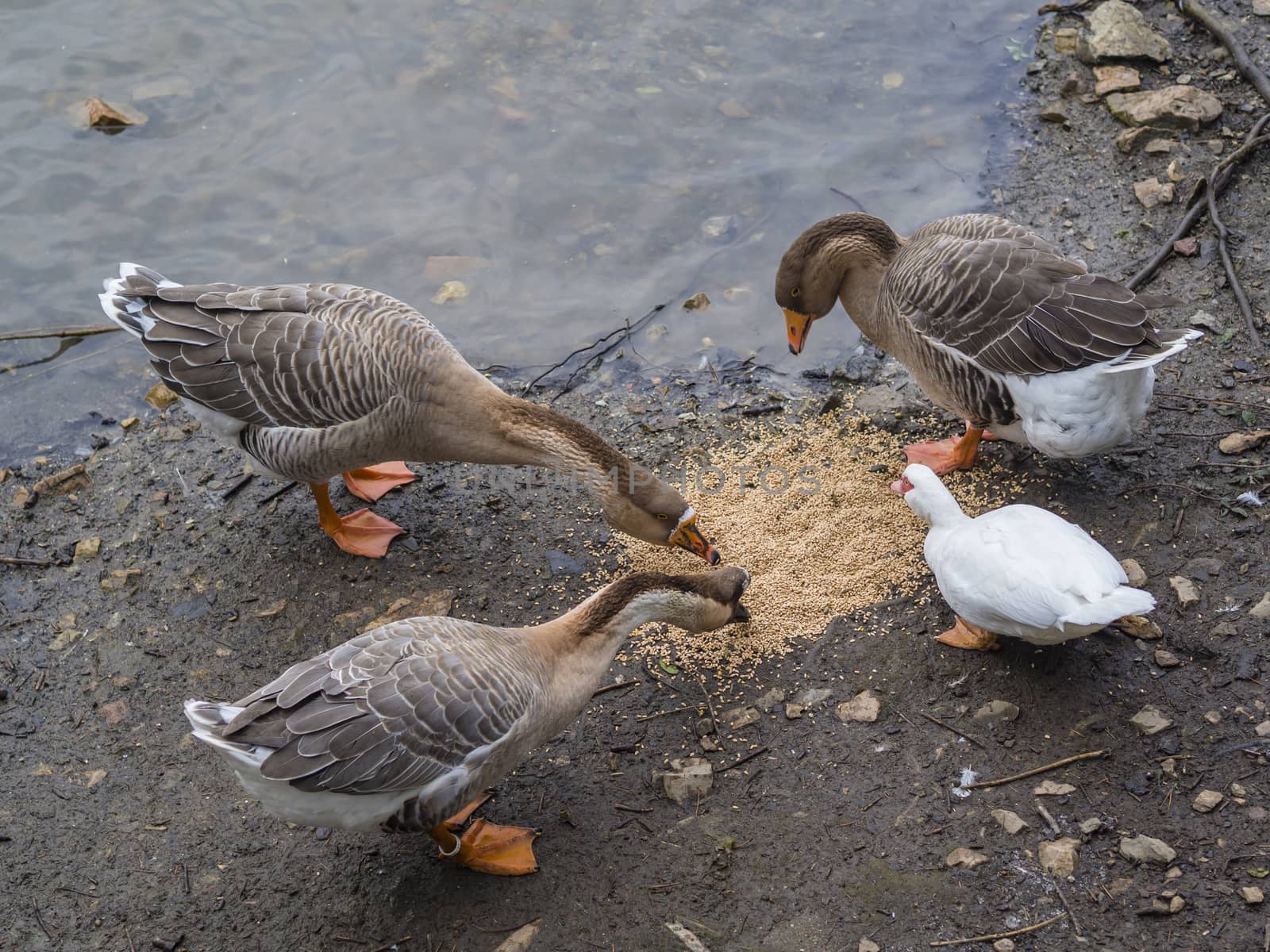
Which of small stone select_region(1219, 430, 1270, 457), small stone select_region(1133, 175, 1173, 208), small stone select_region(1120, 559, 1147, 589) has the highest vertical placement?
small stone select_region(1133, 175, 1173, 208)

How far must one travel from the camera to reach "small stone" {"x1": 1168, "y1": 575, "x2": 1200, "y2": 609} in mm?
4219

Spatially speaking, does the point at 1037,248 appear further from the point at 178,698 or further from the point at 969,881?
the point at 178,698

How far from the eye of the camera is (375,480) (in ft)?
19.1

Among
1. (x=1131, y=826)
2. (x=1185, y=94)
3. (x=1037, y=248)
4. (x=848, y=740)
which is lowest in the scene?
(x=848, y=740)

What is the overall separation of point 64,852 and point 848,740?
10.8 feet

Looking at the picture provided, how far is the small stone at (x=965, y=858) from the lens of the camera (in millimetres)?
3484

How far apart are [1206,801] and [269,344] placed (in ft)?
15.1

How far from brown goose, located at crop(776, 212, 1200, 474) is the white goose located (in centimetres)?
76

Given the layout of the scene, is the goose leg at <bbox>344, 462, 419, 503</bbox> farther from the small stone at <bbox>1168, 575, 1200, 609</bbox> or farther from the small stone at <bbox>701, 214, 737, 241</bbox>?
the small stone at <bbox>1168, 575, 1200, 609</bbox>

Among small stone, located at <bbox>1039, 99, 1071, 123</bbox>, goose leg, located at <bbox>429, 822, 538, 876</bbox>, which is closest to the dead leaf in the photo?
goose leg, located at <bbox>429, 822, 538, 876</bbox>

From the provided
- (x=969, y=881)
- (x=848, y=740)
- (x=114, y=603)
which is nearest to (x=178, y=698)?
(x=114, y=603)

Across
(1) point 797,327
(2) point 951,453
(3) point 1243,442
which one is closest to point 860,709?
(2) point 951,453

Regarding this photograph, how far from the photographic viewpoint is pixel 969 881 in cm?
344

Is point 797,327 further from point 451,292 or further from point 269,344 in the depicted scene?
point 269,344
